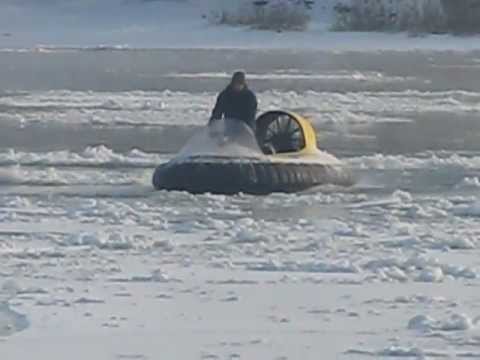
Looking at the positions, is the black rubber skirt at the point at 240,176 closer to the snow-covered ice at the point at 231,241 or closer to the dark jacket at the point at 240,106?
the snow-covered ice at the point at 231,241

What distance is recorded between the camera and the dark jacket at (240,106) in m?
16.3

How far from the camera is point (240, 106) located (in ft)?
53.7

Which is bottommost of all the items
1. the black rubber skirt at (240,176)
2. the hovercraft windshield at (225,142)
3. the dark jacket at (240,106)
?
the black rubber skirt at (240,176)

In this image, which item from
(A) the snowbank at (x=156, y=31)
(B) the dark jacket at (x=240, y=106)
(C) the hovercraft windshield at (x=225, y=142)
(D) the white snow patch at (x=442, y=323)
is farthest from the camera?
(A) the snowbank at (x=156, y=31)

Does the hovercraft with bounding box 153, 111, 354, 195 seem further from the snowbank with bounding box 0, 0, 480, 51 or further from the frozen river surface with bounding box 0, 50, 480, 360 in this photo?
the snowbank with bounding box 0, 0, 480, 51

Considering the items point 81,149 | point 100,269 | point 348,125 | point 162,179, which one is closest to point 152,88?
point 348,125

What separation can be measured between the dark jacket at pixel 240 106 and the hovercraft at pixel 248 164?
0.15 meters

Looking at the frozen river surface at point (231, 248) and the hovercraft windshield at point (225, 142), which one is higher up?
the hovercraft windshield at point (225, 142)

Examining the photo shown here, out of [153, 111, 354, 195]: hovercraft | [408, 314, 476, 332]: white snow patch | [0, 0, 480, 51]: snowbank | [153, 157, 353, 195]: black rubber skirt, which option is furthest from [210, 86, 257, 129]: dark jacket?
[0, 0, 480, 51]: snowbank

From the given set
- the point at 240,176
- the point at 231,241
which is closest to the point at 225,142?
the point at 240,176

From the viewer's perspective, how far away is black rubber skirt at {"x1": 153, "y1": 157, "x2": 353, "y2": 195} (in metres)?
15.6

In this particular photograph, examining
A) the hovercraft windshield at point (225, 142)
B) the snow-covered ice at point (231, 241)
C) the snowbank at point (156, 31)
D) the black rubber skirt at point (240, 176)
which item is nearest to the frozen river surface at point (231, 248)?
the snow-covered ice at point (231, 241)

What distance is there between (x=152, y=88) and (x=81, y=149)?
470 inches

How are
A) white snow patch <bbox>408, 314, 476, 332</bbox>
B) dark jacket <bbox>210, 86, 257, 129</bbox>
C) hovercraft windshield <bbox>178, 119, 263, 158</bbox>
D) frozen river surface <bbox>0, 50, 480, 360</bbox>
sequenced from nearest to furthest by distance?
1. frozen river surface <bbox>0, 50, 480, 360</bbox>
2. white snow patch <bbox>408, 314, 476, 332</bbox>
3. hovercraft windshield <bbox>178, 119, 263, 158</bbox>
4. dark jacket <bbox>210, 86, 257, 129</bbox>
